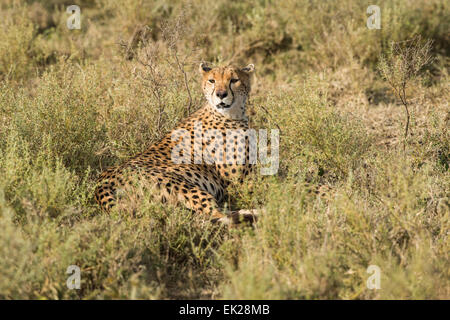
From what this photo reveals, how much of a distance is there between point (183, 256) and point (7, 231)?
3.46 feet

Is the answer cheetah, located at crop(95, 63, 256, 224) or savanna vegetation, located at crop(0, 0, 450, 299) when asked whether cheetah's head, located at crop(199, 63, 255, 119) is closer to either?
cheetah, located at crop(95, 63, 256, 224)

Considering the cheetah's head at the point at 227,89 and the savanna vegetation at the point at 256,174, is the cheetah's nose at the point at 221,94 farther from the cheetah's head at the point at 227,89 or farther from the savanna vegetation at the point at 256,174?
the savanna vegetation at the point at 256,174

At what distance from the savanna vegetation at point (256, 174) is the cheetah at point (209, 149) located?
23cm

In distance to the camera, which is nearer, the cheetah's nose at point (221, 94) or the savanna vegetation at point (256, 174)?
the savanna vegetation at point (256, 174)

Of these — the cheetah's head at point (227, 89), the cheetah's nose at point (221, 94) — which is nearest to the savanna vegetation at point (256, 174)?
the cheetah's head at point (227, 89)

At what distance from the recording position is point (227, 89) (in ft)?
13.2

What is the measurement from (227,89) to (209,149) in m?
0.46

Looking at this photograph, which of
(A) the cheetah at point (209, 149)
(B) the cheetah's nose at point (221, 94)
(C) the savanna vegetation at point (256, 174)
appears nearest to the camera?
(C) the savanna vegetation at point (256, 174)

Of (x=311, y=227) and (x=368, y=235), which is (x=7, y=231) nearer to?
(x=311, y=227)

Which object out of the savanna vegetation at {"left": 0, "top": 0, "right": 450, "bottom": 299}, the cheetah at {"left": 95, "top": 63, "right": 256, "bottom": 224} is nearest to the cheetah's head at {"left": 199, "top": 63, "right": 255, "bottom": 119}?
the cheetah at {"left": 95, "top": 63, "right": 256, "bottom": 224}

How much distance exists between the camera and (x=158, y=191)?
342 centimetres

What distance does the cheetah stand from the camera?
3.67 metres

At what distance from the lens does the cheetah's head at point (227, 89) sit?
4.03m

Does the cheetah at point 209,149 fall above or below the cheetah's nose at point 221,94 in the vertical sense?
below
